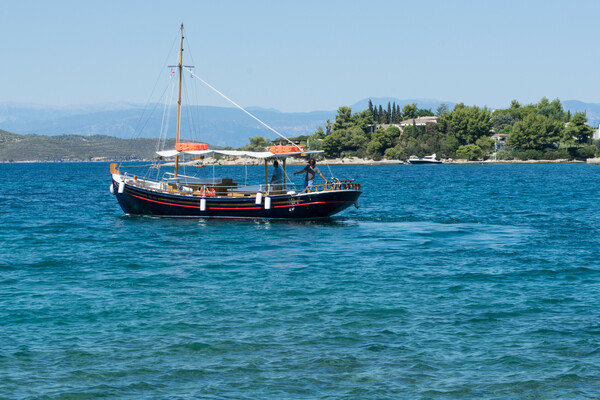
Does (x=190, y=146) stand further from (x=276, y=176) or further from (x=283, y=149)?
(x=283, y=149)

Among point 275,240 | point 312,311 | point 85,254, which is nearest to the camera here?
point 312,311

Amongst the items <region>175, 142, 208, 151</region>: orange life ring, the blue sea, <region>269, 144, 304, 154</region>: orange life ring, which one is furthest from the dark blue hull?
the blue sea

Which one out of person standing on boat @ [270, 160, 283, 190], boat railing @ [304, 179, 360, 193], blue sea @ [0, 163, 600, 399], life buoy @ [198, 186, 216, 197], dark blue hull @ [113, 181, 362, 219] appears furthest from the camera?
person standing on boat @ [270, 160, 283, 190]

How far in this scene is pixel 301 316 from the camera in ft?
57.1

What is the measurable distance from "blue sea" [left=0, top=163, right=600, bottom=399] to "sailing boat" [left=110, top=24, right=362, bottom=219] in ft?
16.9

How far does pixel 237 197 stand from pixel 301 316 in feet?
76.4

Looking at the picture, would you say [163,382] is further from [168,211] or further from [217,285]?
[168,211]

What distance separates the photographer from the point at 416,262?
25.8m

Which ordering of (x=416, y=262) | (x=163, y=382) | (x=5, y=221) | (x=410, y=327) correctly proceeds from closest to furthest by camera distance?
(x=163, y=382), (x=410, y=327), (x=416, y=262), (x=5, y=221)

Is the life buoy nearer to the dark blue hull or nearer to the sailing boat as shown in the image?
the sailing boat

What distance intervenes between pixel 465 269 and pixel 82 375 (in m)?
14.9

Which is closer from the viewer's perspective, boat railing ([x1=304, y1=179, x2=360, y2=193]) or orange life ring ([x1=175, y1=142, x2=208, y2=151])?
boat railing ([x1=304, y1=179, x2=360, y2=193])

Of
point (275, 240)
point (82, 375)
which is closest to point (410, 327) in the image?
point (82, 375)

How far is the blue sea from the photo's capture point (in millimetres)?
12797
